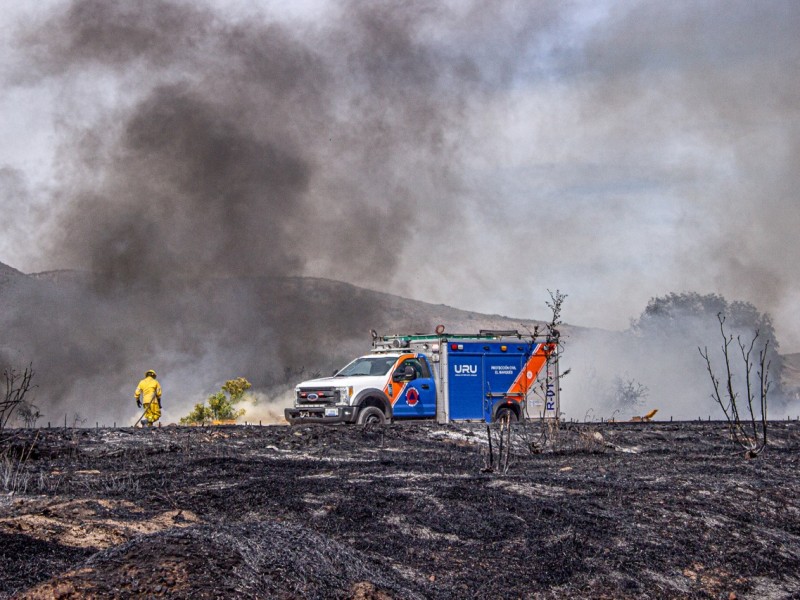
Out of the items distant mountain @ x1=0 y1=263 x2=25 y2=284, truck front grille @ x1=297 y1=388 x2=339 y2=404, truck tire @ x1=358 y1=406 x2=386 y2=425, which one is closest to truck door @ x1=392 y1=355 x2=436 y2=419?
truck tire @ x1=358 y1=406 x2=386 y2=425

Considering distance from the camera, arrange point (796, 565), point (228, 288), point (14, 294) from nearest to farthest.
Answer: point (796, 565) < point (14, 294) < point (228, 288)

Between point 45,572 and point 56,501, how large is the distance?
241 cm

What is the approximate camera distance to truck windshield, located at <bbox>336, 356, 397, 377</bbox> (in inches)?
840

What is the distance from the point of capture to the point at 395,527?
8734 millimetres

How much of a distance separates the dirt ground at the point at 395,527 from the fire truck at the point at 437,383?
20.1 ft

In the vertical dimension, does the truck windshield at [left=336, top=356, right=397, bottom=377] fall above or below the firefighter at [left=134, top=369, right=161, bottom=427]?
above

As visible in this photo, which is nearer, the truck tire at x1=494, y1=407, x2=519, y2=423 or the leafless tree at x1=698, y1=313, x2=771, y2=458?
the leafless tree at x1=698, y1=313, x2=771, y2=458

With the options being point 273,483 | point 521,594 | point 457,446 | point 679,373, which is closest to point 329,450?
point 457,446

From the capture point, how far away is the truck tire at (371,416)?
20328 mm

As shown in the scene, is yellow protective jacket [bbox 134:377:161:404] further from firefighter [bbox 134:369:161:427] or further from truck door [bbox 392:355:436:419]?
truck door [bbox 392:355:436:419]

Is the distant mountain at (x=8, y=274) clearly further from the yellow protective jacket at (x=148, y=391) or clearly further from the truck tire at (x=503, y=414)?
the truck tire at (x=503, y=414)

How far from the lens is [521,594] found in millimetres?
7203

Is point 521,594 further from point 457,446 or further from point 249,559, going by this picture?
point 457,446

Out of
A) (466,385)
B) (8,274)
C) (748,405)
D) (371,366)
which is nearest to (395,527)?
(371,366)
